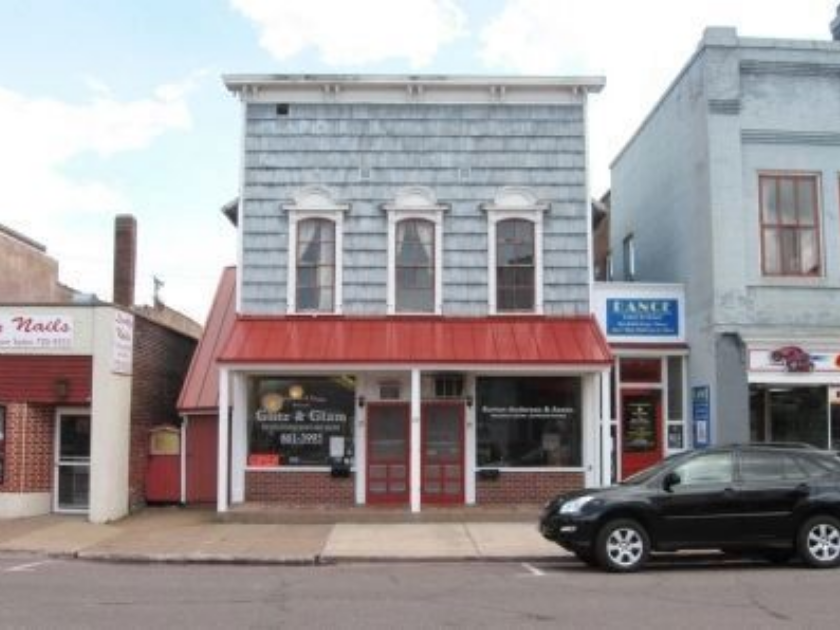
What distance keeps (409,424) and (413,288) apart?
8.48ft

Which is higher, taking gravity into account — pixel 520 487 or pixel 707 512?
pixel 707 512

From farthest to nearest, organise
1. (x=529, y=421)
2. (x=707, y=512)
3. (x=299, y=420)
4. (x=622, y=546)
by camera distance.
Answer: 1. (x=529, y=421)
2. (x=299, y=420)
3. (x=707, y=512)
4. (x=622, y=546)

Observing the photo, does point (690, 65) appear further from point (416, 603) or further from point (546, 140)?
point (416, 603)

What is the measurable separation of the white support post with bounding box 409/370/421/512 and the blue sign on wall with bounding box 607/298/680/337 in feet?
14.7

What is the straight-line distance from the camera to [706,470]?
14.3m

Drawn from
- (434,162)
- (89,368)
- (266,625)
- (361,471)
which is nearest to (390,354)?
(361,471)

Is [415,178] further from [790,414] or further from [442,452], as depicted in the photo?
[790,414]

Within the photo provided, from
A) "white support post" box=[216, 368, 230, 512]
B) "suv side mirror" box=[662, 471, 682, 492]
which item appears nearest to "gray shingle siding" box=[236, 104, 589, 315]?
"white support post" box=[216, 368, 230, 512]

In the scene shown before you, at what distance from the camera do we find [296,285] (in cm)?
2141

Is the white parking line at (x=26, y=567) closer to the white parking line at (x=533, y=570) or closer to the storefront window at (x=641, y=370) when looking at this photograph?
the white parking line at (x=533, y=570)

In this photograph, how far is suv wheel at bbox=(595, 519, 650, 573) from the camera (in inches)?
543

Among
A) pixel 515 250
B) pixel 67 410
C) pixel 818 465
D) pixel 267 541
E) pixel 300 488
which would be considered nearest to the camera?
pixel 818 465

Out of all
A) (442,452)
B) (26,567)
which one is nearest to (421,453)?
(442,452)

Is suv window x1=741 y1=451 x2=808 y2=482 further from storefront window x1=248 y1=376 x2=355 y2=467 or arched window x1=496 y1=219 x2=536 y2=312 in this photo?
storefront window x1=248 y1=376 x2=355 y2=467
